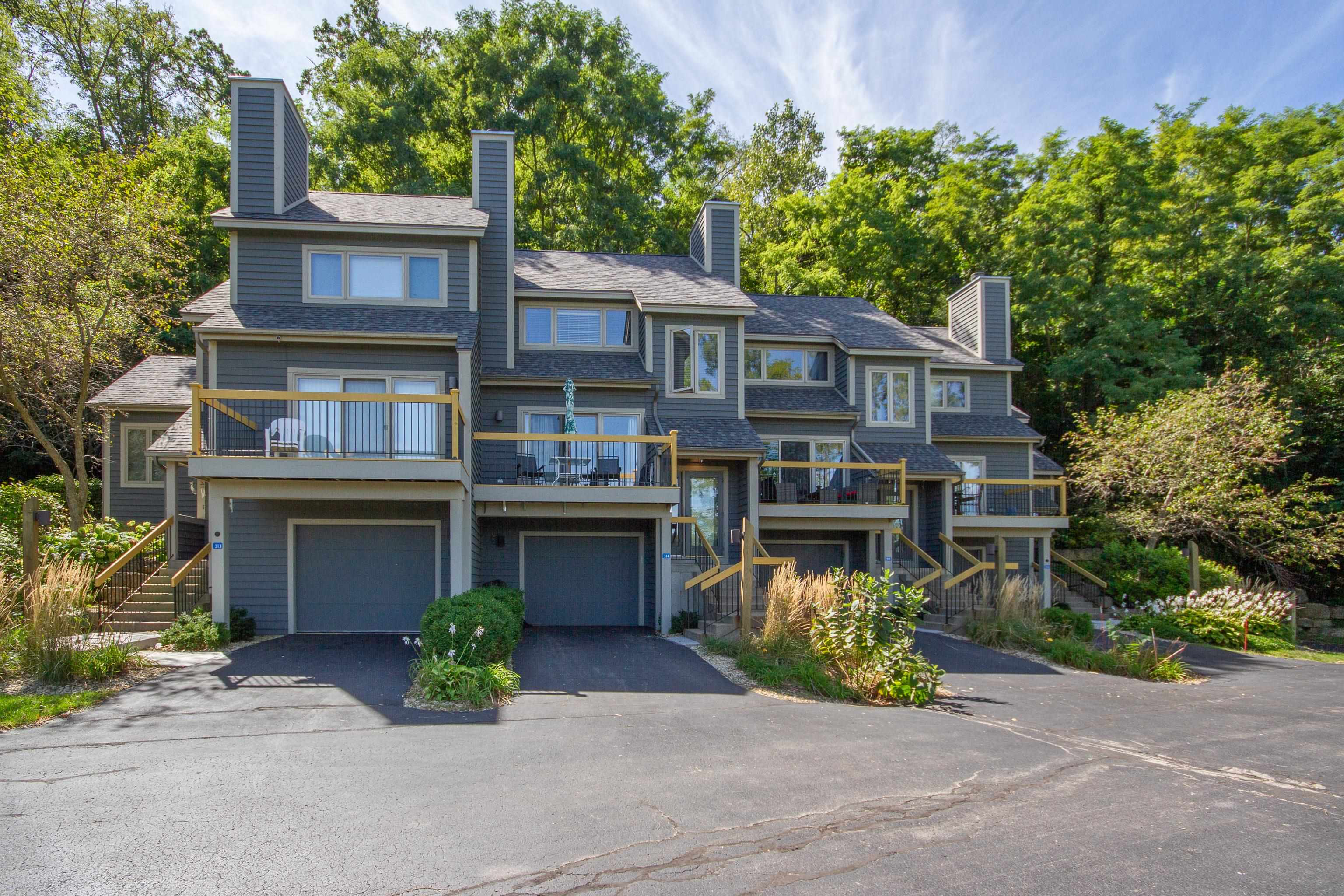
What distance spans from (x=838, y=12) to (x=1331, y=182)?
84.2 feet

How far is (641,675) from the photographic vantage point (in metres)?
11.4

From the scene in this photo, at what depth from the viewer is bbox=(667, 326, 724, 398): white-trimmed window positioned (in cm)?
1847

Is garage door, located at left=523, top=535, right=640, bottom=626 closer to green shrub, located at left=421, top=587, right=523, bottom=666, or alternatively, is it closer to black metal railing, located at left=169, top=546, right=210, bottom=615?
green shrub, located at left=421, top=587, right=523, bottom=666

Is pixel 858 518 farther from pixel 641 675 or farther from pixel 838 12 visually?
pixel 838 12

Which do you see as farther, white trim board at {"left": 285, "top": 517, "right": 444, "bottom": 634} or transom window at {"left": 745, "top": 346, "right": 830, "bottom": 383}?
transom window at {"left": 745, "top": 346, "right": 830, "bottom": 383}

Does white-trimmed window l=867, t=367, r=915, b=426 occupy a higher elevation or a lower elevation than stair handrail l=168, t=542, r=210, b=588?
higher

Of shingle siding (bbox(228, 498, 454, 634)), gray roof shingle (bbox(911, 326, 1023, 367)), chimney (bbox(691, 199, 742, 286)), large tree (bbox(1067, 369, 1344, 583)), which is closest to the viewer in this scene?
shingle siding (bbox(228, 498, 454, 634))

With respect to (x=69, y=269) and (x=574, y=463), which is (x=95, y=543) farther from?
(x=574, y=463)

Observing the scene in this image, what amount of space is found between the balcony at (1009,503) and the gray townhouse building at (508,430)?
0.08 meters

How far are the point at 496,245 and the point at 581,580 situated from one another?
299 inches

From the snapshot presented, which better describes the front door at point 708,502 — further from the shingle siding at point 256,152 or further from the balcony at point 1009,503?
the shingle siding at point 256,152

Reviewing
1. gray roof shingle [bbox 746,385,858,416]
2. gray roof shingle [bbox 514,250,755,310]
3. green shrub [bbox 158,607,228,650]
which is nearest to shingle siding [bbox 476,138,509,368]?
gray roof shingle [bbox 514,250,755,310]

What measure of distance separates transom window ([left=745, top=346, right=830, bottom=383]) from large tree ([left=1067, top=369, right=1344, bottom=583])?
8.98 m

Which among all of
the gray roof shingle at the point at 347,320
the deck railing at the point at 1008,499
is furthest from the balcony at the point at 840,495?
the gray roof shingle at the point at 347,320
